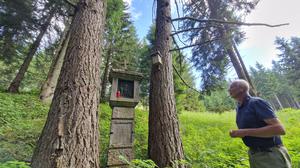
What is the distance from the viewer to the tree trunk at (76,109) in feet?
6.41

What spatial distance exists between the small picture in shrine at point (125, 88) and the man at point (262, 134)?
2.62 meters

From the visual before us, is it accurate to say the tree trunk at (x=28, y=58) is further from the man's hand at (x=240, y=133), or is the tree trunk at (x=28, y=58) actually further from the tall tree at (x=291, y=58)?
the tall tree at (x=291, y=58)

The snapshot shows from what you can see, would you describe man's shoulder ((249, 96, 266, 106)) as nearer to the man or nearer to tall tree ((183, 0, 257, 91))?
the man

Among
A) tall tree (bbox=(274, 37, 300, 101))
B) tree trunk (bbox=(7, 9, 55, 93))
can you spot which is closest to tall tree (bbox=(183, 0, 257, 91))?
tree trunk (bbox=(7, 9, 55, 93))

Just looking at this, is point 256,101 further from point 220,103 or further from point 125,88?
point 220,103

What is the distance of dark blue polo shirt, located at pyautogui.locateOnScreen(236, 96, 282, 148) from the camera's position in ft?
6.98

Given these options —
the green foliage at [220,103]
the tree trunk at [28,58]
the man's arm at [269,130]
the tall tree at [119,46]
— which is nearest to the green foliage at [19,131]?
the tree trunk at [28,58]

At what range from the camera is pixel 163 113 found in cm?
336

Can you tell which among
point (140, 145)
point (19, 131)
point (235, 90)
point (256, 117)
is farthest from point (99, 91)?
point (19, 131)

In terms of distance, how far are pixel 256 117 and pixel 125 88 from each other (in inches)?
115

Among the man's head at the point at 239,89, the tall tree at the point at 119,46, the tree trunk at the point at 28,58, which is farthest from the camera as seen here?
the tall tree at the point at 119,46

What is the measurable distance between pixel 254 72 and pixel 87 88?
160 feet

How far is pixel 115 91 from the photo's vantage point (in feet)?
14.0

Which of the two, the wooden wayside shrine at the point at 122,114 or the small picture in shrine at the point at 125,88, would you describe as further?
the small picture in shrine at the point at 125,88
